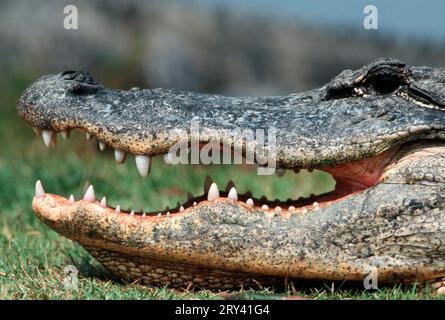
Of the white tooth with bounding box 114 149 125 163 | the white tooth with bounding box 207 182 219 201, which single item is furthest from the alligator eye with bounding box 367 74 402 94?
the white tooth with bounding box 114 149 125 163

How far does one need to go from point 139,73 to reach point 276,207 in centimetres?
969

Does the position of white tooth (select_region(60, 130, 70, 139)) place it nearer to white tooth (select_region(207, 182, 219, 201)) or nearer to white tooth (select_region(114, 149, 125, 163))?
white tooth (select_region(114, 149, 125, 163))

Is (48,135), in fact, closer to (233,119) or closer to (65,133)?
(65,133)

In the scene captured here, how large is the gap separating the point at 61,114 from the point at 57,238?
194 cm

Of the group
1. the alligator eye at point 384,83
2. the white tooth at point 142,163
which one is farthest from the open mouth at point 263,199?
the alligator eye at point 384,83

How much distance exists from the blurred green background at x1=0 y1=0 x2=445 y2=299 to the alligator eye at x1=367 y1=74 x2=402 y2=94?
1186 millimetres

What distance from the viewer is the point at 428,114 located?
5098 millimetres

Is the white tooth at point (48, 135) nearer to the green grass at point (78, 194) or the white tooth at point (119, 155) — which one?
the white tooth at point (119, 155)

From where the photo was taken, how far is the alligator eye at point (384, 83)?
529 cm

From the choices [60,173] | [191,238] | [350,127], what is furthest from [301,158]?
[60,173]

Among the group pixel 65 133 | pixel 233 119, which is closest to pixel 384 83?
pixel 233 119

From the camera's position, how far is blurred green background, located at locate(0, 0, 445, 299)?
575 centimetres

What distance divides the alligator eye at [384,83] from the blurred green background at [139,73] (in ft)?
3.89

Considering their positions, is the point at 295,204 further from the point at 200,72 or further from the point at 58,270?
the point at 200,72
